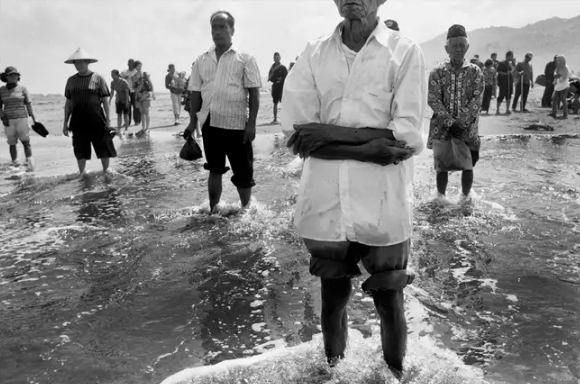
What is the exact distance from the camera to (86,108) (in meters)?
7.87

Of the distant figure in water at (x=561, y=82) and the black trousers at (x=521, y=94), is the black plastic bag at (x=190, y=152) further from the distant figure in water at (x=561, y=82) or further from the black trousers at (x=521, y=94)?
the black trousers at (x=521, y=94)

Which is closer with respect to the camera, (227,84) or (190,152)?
(227,84)

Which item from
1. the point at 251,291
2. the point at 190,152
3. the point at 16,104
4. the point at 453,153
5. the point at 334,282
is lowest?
the point at 251,291

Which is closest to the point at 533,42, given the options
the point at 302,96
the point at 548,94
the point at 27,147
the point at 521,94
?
the point at 548,94

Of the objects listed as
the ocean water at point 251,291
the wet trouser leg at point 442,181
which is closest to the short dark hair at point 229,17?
the ocean water at point 251,291

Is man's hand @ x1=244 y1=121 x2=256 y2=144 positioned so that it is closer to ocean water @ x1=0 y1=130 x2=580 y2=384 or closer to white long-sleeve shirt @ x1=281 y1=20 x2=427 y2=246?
ocean water @ x1=0 y1=130 x2=580 y2=384

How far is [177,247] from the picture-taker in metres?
4.99

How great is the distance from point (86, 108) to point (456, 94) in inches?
211

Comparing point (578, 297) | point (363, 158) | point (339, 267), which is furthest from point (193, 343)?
point (578, 297)

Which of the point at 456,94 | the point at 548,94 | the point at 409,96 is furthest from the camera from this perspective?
the point at 548,94

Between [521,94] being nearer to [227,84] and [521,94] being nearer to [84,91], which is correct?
[84,91]

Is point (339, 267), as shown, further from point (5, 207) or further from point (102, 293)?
point (5, 207)

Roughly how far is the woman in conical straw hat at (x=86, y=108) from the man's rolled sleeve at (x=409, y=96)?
647 centimetres

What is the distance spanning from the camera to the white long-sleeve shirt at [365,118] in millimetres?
2270
